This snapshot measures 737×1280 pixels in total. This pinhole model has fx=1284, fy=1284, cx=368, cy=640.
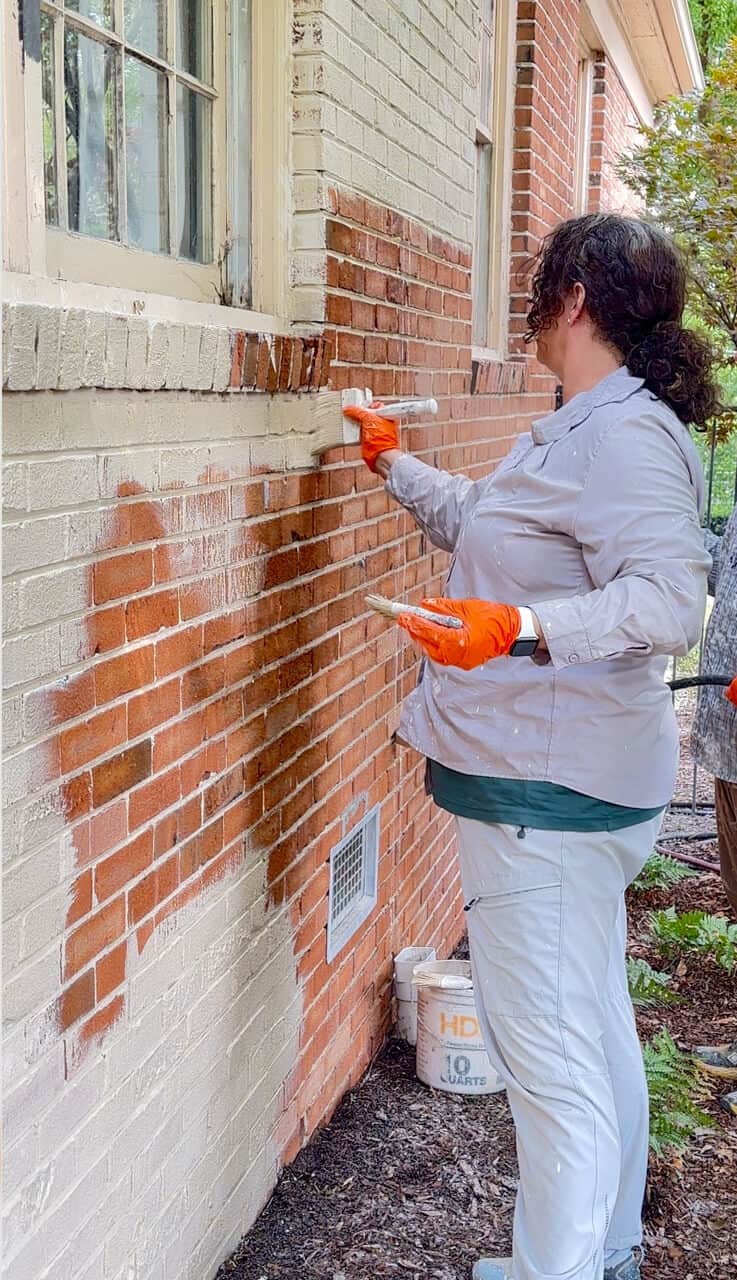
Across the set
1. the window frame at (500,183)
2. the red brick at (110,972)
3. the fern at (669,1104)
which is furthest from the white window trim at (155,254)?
the window frame at (500,183)

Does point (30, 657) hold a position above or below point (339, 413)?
below

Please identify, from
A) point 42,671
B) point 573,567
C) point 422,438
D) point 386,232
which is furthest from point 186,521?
point 422,438

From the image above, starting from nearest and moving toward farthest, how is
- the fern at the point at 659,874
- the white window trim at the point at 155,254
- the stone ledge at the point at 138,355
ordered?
the stone ledge at the point at 138,355 → the white window trim at the point at 155,254 → the fern at the point at 659,874

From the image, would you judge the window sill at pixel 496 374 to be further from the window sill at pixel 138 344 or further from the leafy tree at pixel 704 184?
the window sill at pixel 138 344

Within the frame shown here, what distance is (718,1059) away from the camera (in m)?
4.23

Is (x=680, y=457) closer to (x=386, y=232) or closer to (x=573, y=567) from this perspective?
(x=573, y=567)

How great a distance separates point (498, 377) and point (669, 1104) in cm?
297

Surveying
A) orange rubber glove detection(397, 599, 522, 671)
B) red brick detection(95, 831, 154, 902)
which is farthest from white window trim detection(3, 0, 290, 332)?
red brick detection(95, 831, 154, 902)

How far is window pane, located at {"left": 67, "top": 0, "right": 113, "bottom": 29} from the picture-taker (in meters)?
1.98

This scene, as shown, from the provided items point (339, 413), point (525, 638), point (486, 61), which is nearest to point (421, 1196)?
point (525, 638)

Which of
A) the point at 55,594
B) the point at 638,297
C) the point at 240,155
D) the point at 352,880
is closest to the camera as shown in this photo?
the point at 55,594

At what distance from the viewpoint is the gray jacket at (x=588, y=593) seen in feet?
7.45

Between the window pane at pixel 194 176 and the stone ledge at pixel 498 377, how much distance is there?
2.33 m

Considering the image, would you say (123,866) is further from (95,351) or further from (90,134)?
(90,134)
